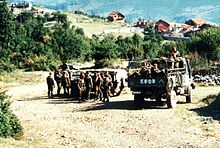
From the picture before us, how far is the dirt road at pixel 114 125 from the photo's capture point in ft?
60.0

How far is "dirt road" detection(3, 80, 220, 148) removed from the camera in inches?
720

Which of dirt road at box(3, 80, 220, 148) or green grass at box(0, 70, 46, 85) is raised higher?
dirt road at box(3, 80, 220, 148)

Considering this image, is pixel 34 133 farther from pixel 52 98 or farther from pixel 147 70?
pixel 52 98

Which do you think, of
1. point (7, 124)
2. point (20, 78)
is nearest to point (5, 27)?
point (20, 78)

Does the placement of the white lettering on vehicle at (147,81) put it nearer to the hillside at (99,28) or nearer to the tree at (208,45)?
the tree at (208,45)

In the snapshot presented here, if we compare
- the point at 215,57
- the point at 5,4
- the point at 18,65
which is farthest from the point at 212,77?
the point at 5,4

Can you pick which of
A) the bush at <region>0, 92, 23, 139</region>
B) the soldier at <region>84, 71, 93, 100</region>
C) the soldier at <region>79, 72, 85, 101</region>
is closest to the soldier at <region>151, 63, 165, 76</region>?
the soldier at <region>84, 71, 93, 100</region>

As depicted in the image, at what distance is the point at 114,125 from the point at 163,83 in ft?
14.7

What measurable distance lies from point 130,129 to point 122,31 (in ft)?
473

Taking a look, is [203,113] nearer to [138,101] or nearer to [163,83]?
[163,83]

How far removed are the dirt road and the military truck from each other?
0.58 metres

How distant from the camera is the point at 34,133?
1989 cm

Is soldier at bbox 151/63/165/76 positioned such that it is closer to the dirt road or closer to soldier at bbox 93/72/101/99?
the dirt road

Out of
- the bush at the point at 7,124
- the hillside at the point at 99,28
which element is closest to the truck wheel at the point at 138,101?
the bush at the point at 7,124
